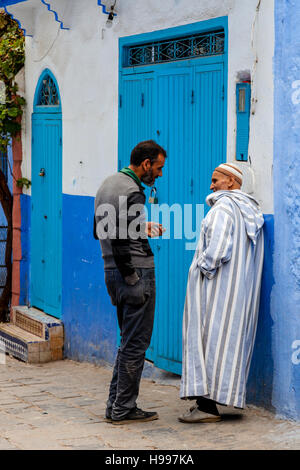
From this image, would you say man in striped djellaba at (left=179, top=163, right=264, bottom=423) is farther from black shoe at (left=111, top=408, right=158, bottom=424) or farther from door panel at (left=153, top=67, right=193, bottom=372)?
door panel at (left=153, top=67, right=193, bottom=372)

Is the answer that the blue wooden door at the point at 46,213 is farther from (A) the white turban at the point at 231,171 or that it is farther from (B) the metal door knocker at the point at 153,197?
(A) the white turban at the point at 231,171

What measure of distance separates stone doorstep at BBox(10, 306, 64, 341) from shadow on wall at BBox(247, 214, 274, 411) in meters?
3.16

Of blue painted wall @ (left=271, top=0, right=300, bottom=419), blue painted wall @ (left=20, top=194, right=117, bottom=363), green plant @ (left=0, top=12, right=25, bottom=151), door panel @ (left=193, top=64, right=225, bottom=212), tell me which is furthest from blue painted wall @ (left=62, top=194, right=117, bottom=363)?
blue painted wall @ (left=271, top=0, right=300, bottom=419)

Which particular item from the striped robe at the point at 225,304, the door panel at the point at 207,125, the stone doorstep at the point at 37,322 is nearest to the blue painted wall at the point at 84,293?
the stone doorstep at the point at 37,322

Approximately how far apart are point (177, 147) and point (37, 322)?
2.97 metres

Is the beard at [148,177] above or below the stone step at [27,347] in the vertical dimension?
above

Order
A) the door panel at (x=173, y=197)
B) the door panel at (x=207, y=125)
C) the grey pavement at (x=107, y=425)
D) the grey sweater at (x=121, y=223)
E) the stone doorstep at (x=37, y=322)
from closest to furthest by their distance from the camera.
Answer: the grey pavement at (x=107, y=425)
the grey sweater at (x=121, y=223)
the door panel at (x=207, y=125)
the door panel at (x=173, y=197)
the stone doorstep at (x=37, y=322)

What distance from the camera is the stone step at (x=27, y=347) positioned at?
27.6ft

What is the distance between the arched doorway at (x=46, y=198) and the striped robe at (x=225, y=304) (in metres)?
3.38

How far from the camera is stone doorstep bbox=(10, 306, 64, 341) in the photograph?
855cm

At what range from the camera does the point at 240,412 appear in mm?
5844

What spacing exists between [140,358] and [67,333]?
3.07 metres

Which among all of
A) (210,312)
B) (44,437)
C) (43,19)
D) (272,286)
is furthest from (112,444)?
(43,19)

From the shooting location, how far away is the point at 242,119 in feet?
19.6
